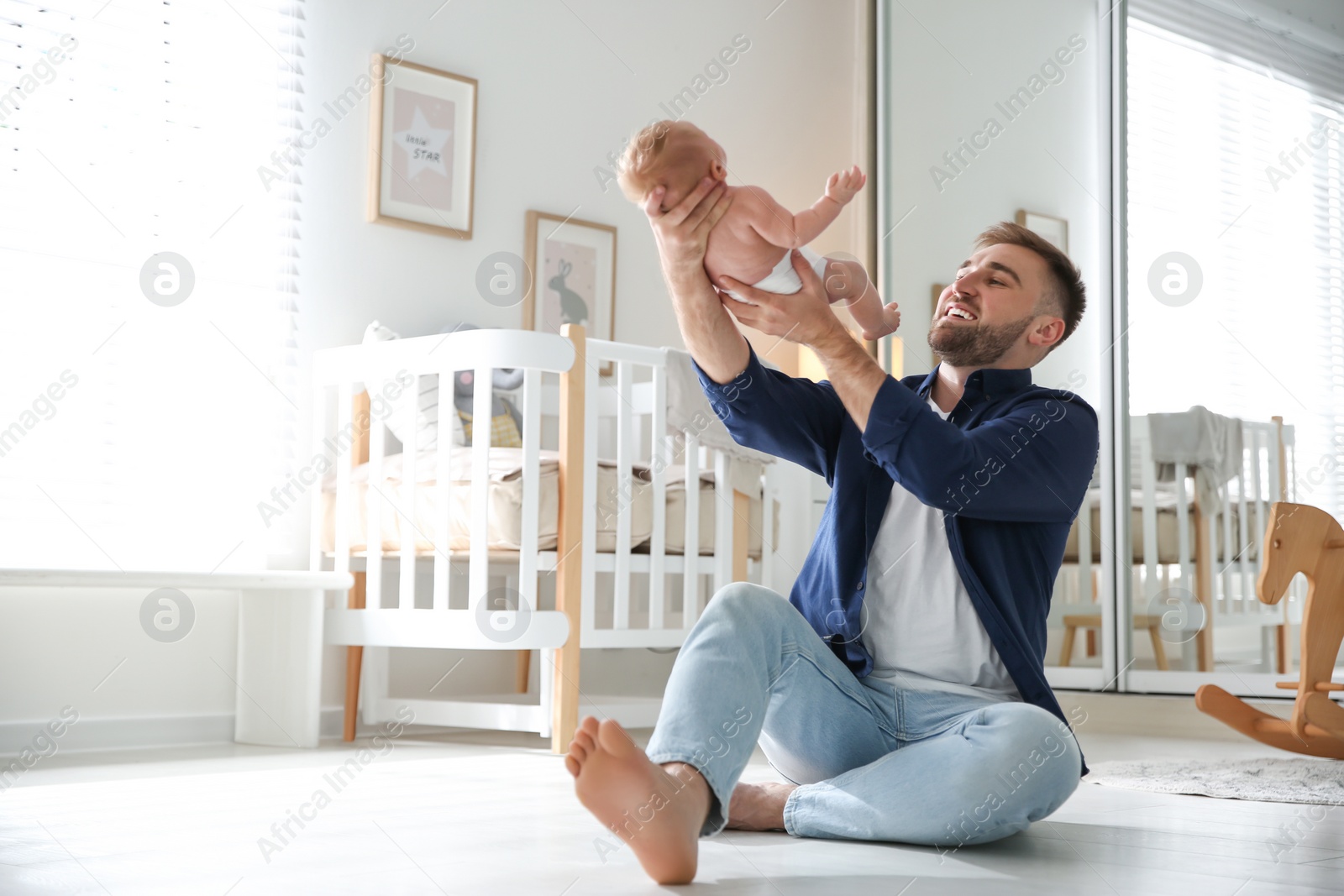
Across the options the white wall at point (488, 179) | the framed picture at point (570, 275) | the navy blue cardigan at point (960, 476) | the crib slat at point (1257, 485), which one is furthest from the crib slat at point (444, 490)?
the crib slat at point (1257, 485)

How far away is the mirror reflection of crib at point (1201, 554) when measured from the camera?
115 inches

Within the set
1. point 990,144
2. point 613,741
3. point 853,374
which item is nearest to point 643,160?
point 853,374

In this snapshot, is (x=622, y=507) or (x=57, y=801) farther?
(x=622, y=507)

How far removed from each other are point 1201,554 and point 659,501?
1.36m

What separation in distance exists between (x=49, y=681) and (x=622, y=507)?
1135 millimetres

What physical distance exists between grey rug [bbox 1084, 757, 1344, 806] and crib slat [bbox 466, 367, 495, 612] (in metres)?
1.10

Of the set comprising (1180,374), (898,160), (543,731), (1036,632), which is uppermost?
(898,160)

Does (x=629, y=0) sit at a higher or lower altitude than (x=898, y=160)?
higher

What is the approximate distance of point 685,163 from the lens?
122cm

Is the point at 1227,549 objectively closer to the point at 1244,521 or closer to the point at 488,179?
the point at 1244,521

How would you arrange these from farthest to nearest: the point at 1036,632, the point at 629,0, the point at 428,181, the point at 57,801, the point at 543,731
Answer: the point at 629,0, the point at 428,181, the point at 543,731, the point at 57,801, the point at 1036,632

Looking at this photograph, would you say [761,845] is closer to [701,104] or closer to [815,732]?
[815,732]

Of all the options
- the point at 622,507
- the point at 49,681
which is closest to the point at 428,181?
the point at 622,507

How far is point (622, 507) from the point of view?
2.52 m
